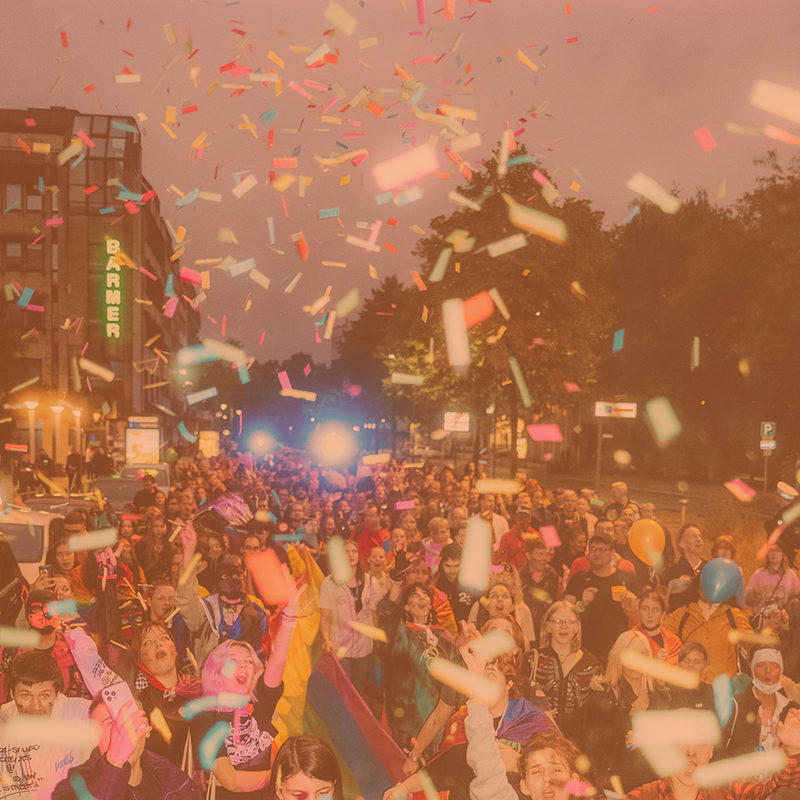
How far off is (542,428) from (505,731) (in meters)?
53.3

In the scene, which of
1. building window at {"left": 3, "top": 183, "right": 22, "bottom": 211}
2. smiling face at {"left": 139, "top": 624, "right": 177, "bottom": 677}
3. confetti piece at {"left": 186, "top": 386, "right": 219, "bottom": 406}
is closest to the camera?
smiling face at {"left": 139, "top": 624, "right": 177, "bottom": 677}

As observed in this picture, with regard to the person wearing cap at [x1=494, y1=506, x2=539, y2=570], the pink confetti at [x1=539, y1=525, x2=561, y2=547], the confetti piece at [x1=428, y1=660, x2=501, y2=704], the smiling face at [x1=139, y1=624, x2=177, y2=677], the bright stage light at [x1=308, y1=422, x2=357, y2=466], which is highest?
the confetti piece at [x1=428, y1=660, x2=501, y2=704]

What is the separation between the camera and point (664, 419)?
41406 mm

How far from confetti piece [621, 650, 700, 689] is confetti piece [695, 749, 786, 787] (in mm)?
892

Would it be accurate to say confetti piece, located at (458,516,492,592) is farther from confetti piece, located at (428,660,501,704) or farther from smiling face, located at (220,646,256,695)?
smiling face, located at (220,646,256,695)

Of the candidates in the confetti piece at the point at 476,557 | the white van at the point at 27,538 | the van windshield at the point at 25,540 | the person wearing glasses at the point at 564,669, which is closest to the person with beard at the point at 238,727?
the person wearing glasses at the point at 564,669

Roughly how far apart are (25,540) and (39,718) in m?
5.88

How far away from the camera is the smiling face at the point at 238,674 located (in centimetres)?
384

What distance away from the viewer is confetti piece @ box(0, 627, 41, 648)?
4.53 m

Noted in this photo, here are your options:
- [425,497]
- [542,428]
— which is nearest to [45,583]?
[425,497]

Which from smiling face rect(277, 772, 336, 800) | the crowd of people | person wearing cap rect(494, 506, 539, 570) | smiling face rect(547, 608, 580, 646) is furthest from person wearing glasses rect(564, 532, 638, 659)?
smiling face rect(277, 772, 336, 800)

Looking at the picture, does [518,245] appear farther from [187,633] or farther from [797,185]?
[187,633]

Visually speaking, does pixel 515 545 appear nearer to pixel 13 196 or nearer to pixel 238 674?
pixel 238 674

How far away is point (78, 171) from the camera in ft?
159
